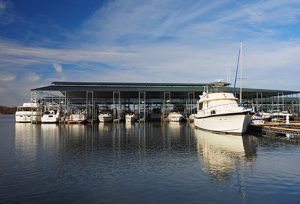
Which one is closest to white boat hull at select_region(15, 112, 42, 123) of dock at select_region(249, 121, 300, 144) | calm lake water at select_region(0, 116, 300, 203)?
dock at select_region(249, 121, 300, 144)

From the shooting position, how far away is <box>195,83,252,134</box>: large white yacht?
3969cm

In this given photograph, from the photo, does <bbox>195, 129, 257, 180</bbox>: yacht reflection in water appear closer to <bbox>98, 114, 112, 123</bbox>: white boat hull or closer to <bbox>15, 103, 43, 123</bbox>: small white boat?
<bbox>98, 114, 112, 123</bbox>: white boat hull

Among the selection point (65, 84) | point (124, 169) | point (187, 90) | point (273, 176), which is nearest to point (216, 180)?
point (273, 176)

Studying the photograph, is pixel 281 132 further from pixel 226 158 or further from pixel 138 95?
pixel 138 95

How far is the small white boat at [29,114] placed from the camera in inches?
3327

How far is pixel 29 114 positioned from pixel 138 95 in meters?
35.1

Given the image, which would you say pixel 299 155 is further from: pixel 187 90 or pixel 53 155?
pixel 187 90

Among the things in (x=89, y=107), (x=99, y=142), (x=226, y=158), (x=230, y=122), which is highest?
(x=89, y=107)

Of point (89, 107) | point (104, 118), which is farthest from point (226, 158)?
point (89, 107)

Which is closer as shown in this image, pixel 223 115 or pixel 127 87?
pixel 223 115

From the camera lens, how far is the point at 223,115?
4094cm

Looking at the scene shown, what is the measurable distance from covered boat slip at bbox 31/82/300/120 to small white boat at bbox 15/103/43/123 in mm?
5077

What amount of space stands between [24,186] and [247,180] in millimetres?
11693

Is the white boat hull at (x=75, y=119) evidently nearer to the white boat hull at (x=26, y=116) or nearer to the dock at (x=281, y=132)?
the white boat hull at (x=26, y=116)
